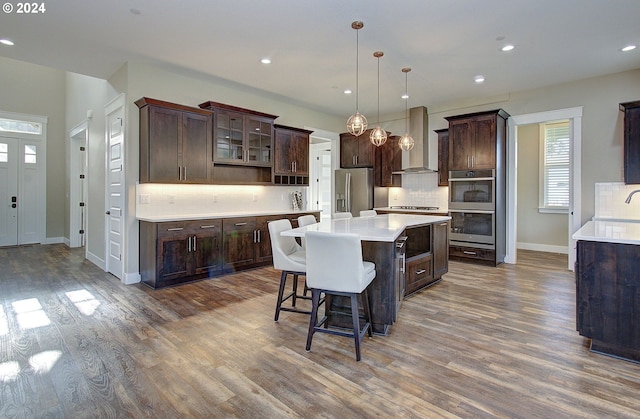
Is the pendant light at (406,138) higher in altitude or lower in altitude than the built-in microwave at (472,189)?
→ higher

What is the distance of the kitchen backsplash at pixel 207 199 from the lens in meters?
4.57

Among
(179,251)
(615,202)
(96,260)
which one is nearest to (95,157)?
(96,260)

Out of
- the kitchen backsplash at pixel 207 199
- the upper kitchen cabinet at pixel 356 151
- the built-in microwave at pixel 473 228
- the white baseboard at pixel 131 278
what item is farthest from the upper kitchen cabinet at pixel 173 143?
the built-in microwave at pixel 473 228

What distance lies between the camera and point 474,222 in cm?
563

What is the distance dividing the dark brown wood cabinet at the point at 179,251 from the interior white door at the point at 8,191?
5.15 m

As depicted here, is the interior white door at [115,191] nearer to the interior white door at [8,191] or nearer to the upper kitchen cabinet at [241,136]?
the upper kitchen cabinet at [241,136]

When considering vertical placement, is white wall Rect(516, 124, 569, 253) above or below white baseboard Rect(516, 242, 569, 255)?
above

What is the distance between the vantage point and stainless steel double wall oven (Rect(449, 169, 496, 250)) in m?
5.43

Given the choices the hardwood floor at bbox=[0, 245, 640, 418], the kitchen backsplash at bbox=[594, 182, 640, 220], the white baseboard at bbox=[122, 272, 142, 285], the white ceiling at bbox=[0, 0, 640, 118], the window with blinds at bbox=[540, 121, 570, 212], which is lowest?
the hardwood floor at bbox=[0, 245, 640, 418]

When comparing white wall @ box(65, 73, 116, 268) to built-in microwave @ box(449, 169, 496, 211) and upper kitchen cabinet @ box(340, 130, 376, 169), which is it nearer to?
upper kitchen cabinet @ box(340, 130, 376, 169)

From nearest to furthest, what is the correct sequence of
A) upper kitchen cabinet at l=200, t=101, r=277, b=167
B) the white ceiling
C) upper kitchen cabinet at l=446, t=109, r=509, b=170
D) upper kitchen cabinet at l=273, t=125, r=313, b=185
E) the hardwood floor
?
1. the hardwood floor
2. the white ceiling
3. upper kitchen cabinet at l=200, t=101, r=277, b=167
4. upper kitchen cabinet at l=446, t=109, r=509, b=170
5. upper kitchen cabinet at l=273, t=125, r=313, b=185

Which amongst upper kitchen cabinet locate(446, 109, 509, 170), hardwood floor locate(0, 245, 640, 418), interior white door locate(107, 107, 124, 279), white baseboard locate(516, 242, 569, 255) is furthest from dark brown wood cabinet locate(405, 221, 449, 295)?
interior white door locate(107, 107, 124, 279)

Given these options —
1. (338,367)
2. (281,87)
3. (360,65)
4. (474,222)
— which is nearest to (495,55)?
(360,65)

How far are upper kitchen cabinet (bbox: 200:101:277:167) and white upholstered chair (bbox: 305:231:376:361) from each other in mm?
3129
